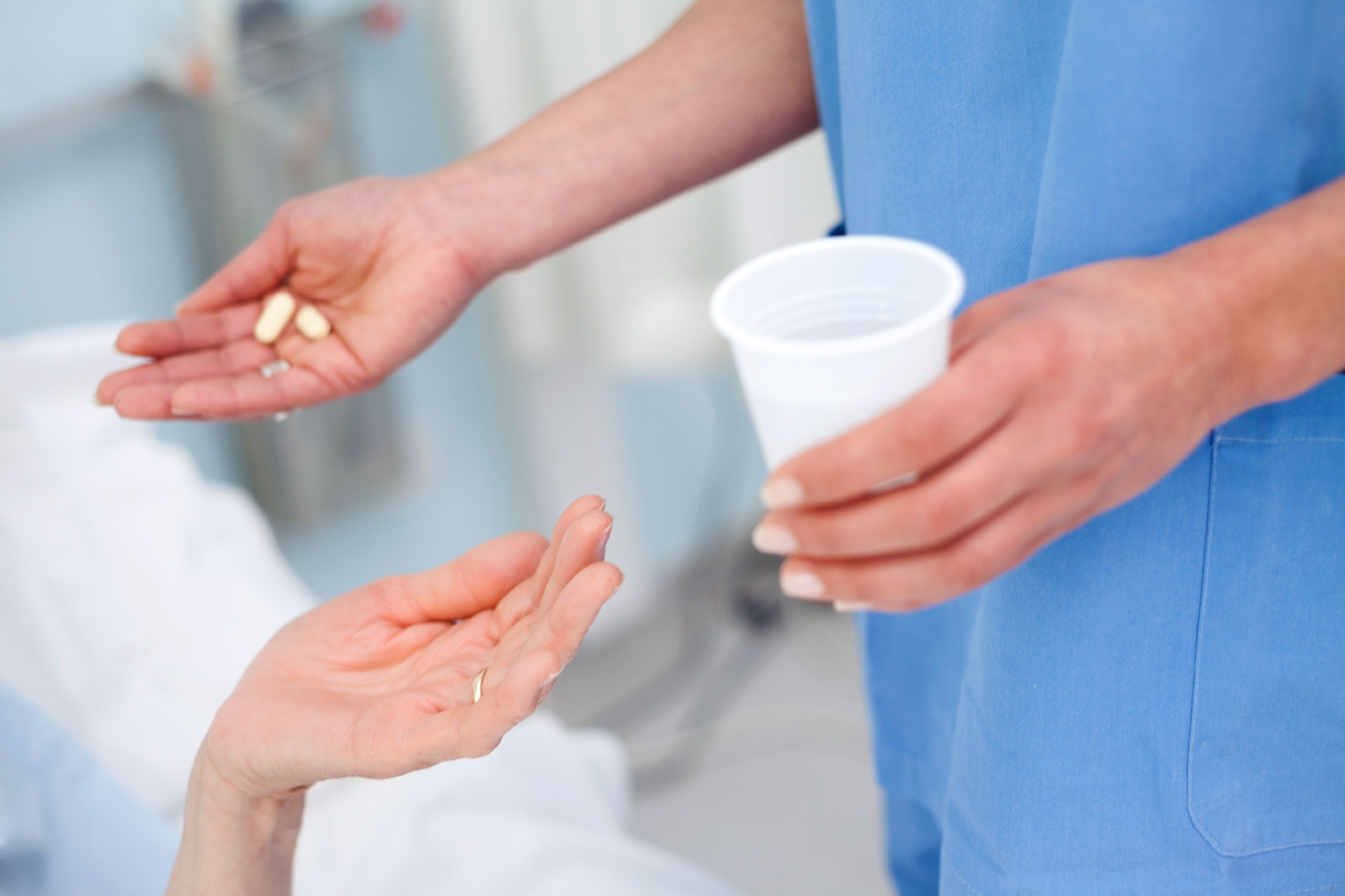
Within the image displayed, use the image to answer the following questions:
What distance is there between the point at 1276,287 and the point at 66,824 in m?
0.97

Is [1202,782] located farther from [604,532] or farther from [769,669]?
[769,669]

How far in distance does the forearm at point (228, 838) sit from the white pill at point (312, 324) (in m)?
0.36

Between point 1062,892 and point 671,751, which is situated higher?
point 1062,892

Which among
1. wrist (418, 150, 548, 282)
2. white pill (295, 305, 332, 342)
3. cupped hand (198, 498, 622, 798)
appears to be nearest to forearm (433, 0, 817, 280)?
wrist (418, 150, 548, 282)

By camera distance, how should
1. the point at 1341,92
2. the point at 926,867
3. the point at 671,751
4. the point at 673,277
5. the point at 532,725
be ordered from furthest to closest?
the point at 671,751, the point at 673,277, the point at 532,725, the point at 926,867, the point at 1341,92

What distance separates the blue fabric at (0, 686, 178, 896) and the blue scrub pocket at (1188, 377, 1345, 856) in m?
0.82

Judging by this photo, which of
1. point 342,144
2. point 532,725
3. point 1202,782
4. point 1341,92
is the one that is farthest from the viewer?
point 342,144

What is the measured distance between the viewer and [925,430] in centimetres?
48

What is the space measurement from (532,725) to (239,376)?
0.56 m

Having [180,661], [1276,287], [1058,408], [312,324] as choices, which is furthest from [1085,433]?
[180,661]

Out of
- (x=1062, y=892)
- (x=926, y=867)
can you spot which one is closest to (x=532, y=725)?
(x=926, y=867)

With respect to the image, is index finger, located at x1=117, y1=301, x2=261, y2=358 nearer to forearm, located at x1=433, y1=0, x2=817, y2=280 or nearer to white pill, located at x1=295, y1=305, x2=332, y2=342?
white pill, located at x1=295, y1=305, x2=332, y2=342

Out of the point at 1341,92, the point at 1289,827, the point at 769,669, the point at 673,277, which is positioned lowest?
the point at 769,669

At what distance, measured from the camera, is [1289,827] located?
70 cm
